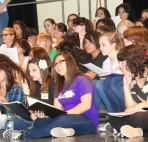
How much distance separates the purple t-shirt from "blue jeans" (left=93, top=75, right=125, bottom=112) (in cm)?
19

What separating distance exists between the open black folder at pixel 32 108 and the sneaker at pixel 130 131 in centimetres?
53

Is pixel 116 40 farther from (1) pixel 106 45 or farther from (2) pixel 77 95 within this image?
(2) pixel 77 95

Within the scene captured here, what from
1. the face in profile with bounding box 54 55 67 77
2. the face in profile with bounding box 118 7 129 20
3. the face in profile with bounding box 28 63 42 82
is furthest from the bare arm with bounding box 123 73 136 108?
the face in profile with bounding box 118 7 129 20

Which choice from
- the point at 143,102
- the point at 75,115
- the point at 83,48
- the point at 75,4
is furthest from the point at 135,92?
the point at 75,4

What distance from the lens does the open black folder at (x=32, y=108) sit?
395 centimetres

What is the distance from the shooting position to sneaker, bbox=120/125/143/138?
12.7 feet

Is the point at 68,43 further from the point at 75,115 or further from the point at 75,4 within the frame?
the point at 75,4

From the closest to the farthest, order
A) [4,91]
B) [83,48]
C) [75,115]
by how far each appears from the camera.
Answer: [75,115] → [4,91] → [83,48]

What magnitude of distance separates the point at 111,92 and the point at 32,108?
2.45 ft


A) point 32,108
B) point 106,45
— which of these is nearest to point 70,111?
point 32,108

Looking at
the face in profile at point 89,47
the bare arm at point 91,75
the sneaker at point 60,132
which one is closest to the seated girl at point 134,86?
the sneaker at point 60,132

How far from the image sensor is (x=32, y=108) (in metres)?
4.03

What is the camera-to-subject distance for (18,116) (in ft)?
14.4

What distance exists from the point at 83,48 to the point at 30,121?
137 centimetres
